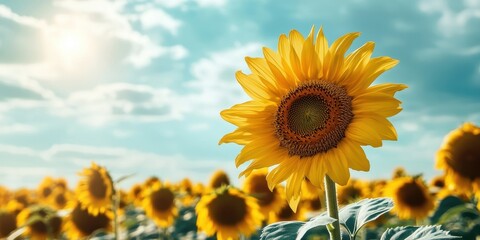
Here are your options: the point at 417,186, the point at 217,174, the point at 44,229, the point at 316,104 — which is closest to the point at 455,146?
the point at 417,186

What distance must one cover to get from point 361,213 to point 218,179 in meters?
8.54

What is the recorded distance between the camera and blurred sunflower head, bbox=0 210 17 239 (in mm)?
9703

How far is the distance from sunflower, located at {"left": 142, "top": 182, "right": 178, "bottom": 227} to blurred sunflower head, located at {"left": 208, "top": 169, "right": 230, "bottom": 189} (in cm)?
227

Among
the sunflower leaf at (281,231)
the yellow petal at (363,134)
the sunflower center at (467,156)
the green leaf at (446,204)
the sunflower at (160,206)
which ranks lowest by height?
the green leaf at (446,204)

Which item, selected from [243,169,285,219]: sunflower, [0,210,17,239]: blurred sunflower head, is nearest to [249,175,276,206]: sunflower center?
[243,169,285,219]: sunflower

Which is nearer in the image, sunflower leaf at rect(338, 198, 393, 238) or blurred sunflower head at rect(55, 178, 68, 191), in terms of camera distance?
sunflower leaf at rect(338, 198, 393, 238)

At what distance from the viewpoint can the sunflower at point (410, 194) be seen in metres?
7.43

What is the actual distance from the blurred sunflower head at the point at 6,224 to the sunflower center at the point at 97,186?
3.10 metres

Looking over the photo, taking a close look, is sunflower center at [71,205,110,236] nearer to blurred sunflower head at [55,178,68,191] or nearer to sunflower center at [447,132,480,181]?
sunflower center at [447,132,480,181]

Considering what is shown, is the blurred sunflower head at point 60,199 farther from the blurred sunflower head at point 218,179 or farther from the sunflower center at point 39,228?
the blurred sunflower head at point 218,179

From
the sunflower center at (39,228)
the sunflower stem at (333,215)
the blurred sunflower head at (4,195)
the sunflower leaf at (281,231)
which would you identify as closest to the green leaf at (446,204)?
the sunflower stem at (333,215)

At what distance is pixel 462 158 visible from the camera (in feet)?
19.5

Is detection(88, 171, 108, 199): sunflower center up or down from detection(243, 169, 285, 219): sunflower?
up

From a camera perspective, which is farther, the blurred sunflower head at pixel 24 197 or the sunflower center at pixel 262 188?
the blurred sunflower head at pixel 24 197
